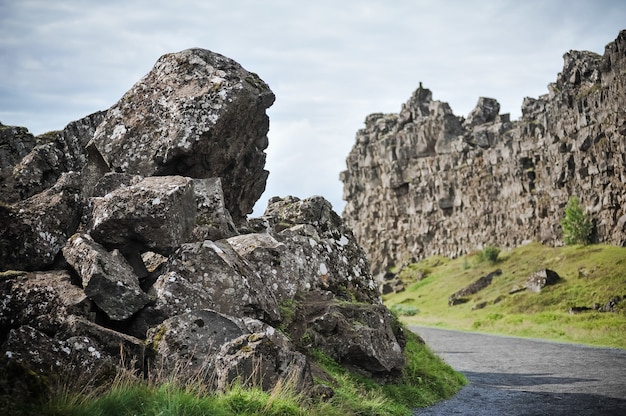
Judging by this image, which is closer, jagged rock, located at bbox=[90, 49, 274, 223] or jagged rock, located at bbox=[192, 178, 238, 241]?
jagged rock, located at bbox=[192, 178, 238, 241]

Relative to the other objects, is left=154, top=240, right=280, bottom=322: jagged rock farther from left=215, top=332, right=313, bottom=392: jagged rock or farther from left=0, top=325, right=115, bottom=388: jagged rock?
left=0, top=325, right=115, bottom=388: jagged rock

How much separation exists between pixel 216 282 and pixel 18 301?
4.28 metres

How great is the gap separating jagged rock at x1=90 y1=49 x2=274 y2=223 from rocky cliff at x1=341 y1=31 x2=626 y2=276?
102m

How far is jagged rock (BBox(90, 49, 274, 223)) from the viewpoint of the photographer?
58.3 feet

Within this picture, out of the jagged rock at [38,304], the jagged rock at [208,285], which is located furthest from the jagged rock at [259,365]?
the jagged rock at [38,304]

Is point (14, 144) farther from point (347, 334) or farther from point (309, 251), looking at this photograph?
point (347, 334)

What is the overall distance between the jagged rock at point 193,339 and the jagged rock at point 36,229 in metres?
3.59

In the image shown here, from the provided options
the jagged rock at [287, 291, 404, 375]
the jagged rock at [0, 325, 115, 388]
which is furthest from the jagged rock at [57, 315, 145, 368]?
the jagged rock at [287, 291, 404, 375]

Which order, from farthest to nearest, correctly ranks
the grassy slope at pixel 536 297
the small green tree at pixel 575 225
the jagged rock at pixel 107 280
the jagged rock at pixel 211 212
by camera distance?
1. the small green tree at pixel 575 225
2. the grassy slope at pixel 536 297
3. the jagged rock at pixel 211 212
4. the jagged rock at pixel 107 280

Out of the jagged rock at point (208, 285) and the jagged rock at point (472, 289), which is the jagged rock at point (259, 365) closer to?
the jagged rock at point (208, 285)

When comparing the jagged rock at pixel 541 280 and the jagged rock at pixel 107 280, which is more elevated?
the jagged rock at pixel 107 280

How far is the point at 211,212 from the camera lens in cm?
1759

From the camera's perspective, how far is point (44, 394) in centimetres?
836

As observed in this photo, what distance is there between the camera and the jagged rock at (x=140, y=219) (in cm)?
1348
